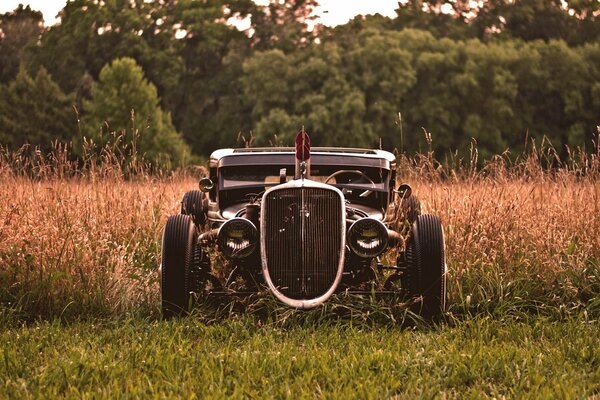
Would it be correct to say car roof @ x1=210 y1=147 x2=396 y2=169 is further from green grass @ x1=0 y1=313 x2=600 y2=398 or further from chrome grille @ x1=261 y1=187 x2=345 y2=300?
A: green grass @ x1=0 y1=313 x2=600 y2=398

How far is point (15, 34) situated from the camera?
173 ft

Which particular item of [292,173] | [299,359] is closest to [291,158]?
[292,173]

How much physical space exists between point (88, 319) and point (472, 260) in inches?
129

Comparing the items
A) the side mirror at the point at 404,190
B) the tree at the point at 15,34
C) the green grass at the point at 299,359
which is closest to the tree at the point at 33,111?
the tree at the point at 15,34

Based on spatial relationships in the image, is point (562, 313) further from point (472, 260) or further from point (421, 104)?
point (421, 104)

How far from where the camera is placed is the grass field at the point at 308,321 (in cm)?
479

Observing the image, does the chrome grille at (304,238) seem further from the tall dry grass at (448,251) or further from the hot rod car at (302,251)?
the tall dry grass at (448,251)

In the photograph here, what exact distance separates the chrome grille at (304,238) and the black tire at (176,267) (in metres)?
0.63

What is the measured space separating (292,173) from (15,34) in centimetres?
5019

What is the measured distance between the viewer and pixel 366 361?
16.8 feet

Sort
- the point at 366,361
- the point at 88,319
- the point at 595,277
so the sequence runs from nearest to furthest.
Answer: the point at 366,361 → the point at 88,319 → the point at 595,277

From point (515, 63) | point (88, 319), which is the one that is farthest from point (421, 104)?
point (88, 319)

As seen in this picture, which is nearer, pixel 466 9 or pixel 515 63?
pixel 515 63

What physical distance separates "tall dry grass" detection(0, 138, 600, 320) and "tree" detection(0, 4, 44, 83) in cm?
4304
